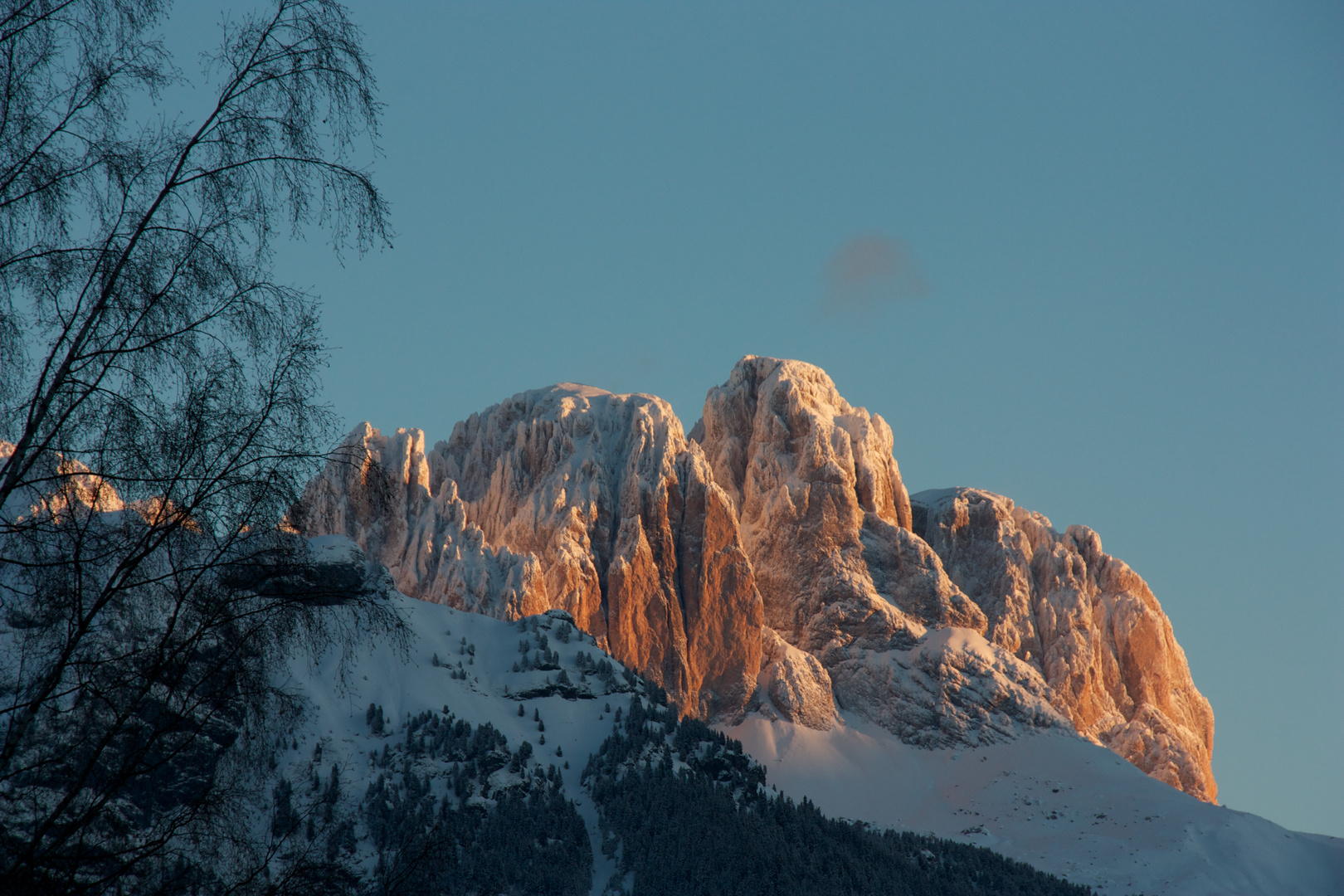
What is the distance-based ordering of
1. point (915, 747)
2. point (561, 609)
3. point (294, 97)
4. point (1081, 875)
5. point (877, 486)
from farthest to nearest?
point (877, 486), point (915, 747), point (561, 609), point (1081, 875), point (294, 97)

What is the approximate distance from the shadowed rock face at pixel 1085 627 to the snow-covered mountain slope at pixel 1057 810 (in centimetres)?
2221

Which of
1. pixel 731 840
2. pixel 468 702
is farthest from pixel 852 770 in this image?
pixel 731 840

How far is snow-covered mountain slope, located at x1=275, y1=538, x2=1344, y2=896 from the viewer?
89.2 metres

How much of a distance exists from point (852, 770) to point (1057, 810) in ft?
71.1

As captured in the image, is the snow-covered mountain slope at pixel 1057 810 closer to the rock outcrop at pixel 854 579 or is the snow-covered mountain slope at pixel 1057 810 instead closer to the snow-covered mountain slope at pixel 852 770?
the snow-covered mountain slope at pixel 852 770

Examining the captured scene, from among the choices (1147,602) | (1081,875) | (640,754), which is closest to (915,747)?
(1081,875)

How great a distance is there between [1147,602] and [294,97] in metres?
174

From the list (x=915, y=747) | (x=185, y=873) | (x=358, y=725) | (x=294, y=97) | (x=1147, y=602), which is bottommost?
(x=185, y=873)

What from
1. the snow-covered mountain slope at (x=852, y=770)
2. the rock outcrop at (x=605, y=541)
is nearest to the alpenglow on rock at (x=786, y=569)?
the rock outcrop at (x=605, y=541)

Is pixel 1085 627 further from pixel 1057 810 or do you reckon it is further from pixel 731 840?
pixel 731 840

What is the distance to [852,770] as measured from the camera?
138500 millimetres

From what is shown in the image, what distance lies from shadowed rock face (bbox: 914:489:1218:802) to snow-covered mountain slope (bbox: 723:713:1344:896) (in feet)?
72.9

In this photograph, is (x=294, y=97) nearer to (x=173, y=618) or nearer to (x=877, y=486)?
(x=173, y=618)

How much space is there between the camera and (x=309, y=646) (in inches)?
454
